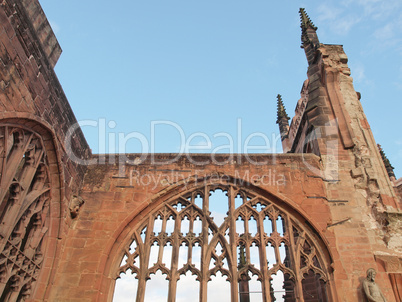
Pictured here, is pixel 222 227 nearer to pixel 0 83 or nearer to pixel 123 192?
pixel 123 192

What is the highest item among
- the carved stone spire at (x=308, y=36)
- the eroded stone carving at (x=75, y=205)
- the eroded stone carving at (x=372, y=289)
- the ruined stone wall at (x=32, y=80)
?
the carved stone spire at (x=308, y=36)

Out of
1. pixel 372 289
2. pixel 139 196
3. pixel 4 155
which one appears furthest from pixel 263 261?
pixel 4 155

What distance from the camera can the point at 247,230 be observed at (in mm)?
7562

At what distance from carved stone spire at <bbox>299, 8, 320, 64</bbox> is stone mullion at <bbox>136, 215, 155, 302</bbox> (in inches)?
289

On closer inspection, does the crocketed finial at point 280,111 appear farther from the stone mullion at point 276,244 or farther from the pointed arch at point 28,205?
the pointed arch at point 28,205

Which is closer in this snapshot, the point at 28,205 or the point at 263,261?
the point at 28,205

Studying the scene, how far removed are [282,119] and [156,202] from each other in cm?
1072

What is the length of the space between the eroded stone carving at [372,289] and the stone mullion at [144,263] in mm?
4149

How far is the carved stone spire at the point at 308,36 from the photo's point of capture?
1133 centimetres

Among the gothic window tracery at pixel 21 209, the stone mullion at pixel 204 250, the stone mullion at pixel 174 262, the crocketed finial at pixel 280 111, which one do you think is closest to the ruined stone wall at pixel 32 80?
the gothic window tracery at pixel 21 209

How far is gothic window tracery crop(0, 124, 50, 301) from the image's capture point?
537cm

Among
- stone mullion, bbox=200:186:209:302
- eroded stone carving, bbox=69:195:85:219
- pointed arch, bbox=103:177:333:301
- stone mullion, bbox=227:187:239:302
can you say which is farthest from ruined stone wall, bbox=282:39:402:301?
eroded stone carving, bbox=69:195:85:219

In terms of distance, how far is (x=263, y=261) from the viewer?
704 centimetres

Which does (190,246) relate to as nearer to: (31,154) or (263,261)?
(263,261)
